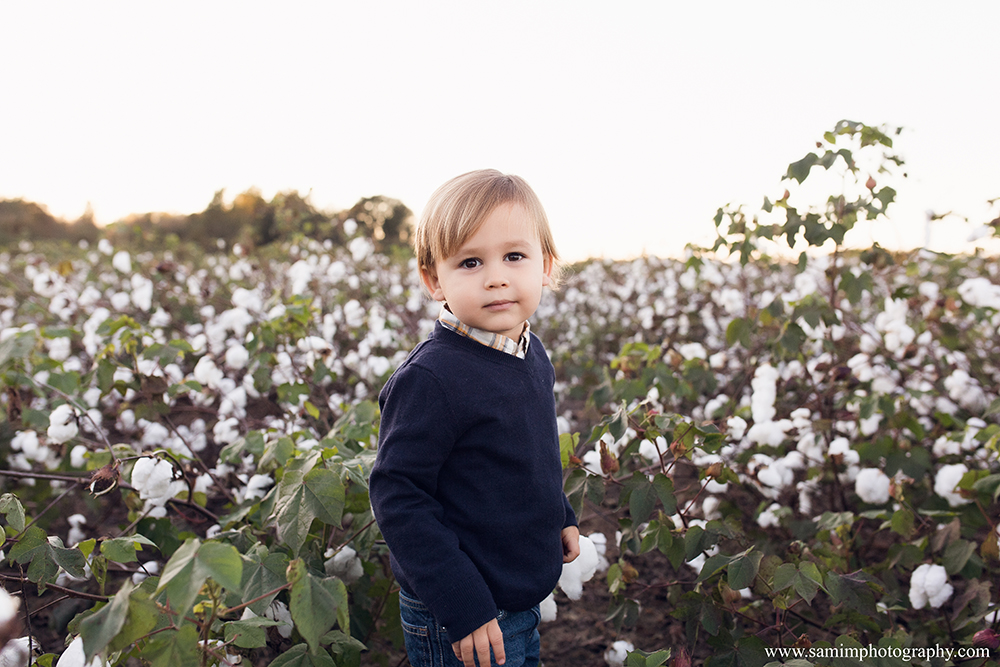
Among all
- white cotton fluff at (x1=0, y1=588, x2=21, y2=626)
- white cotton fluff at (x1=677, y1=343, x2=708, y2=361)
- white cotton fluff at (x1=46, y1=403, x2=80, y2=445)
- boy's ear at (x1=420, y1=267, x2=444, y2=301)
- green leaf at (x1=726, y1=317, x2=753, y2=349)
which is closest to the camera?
white cotton fluff at (x1=0, y1=588, x2=21, y2=626)

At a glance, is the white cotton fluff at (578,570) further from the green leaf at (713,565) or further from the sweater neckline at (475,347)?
the sweater neckline at (475,347)

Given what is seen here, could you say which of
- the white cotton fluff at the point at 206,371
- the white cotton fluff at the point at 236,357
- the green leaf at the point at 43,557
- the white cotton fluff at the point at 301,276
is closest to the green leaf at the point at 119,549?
the green leaf at the point at 43,557

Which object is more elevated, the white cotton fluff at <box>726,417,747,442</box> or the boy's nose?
the boy's nose

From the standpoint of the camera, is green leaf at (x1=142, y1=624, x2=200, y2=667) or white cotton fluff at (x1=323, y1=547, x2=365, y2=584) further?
white cotton fluff at (x1=323, y1=547, x2=365, y2=584)

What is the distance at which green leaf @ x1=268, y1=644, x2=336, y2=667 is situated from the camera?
123 centimetres

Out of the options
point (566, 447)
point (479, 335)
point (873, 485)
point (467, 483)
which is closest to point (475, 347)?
point (479, 335)

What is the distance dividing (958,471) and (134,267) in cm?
528

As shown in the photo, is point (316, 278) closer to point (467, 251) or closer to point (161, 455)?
point (161, 455)

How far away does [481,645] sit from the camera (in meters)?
1.17

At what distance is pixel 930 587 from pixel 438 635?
57.3 inches

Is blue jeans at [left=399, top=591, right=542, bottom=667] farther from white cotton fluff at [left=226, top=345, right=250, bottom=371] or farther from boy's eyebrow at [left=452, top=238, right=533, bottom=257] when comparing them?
white cotton fluff at [left=226, top=345, right=250, bottom=371]

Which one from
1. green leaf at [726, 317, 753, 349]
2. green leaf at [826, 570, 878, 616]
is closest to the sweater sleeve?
green leaf at [826, 570, 878, 616]

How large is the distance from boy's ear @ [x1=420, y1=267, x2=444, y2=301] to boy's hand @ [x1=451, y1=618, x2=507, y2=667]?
0.66 metres

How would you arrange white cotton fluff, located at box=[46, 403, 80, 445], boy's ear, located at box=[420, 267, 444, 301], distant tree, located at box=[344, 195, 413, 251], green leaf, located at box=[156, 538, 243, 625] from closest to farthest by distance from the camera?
green leaf, located at box=[156, 538, 243, 625] → boy's ear, located at box=[420, 267, 444, 301] → white cotton fluff, located at box=[46, 403, 80, 445] → distant tree, located at box=[344, 195, 413, 251]
